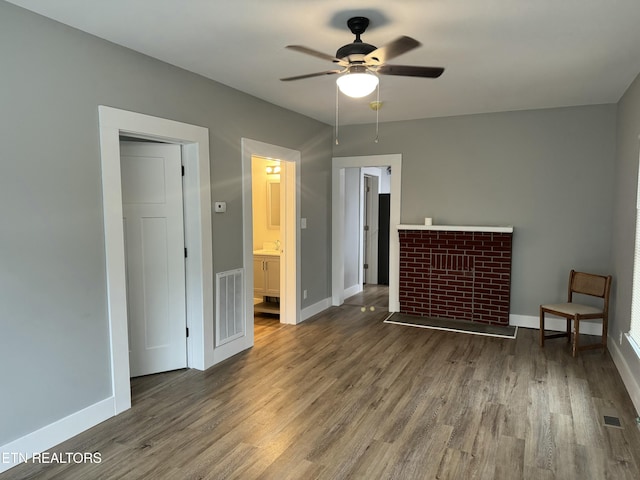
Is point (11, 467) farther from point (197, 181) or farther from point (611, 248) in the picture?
point (611, 248)

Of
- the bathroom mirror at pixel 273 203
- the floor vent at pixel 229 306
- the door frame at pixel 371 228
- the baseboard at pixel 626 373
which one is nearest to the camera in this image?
the baseboard at pixel 626 373

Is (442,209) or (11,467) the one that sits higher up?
(442,209)

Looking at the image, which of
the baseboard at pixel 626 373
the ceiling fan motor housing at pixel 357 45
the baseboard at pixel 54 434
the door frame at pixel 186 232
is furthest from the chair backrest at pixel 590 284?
the baseboard at pixel 54 434

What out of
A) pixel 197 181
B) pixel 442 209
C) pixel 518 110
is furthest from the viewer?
pixel 442 209

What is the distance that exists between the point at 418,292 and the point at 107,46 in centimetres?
425

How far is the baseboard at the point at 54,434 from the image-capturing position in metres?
2.35

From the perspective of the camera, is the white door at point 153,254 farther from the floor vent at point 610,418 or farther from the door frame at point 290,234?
the floor vent at point 610,418

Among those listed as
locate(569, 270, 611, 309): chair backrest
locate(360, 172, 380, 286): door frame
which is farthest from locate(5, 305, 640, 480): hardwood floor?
locate(360, 172, 380, 286): door frame

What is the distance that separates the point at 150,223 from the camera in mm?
3461

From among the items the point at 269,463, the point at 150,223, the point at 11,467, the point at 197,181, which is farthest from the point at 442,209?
the point at 11,467

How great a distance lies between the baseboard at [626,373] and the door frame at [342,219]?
241 cm

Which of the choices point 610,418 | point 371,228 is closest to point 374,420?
point 610,418

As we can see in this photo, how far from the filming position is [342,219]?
5980mm

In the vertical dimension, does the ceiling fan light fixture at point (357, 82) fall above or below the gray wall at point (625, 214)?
above
